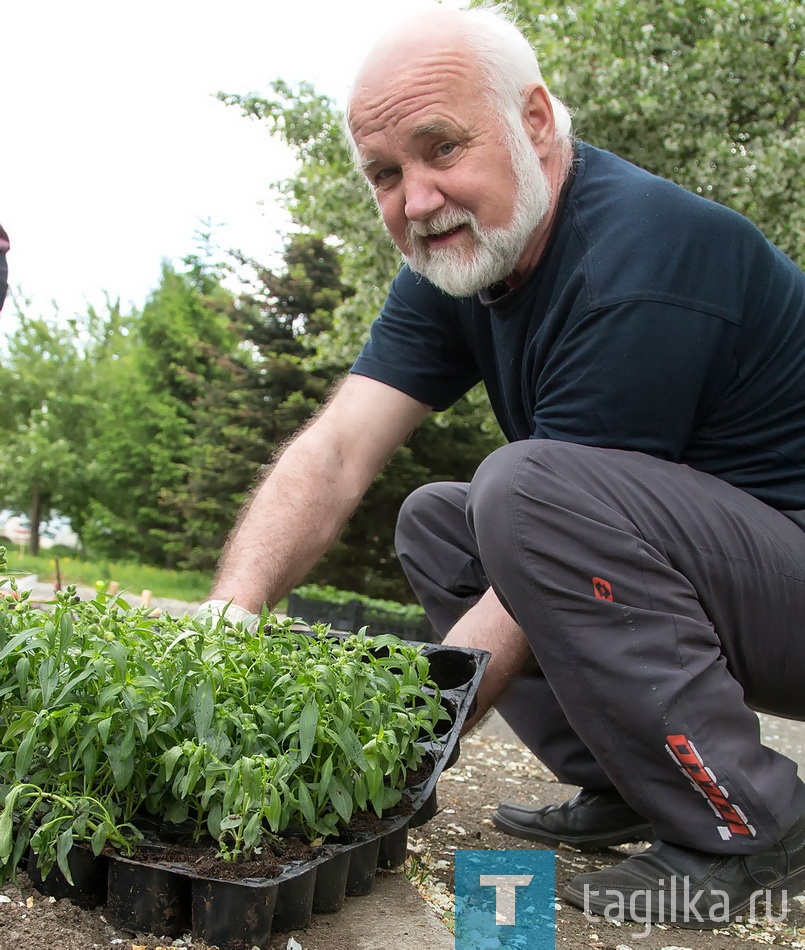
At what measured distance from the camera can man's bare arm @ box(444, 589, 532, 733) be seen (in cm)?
211

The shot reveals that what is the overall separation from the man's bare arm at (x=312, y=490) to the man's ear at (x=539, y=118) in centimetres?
71

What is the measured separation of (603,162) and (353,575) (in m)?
10.5

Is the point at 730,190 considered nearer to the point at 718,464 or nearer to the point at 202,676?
the point at 718,464

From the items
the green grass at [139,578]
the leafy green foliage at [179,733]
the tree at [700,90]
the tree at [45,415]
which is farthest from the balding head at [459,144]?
the tree at [45,415]

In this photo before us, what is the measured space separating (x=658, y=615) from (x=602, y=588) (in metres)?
0.11

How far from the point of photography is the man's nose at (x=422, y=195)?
7.47 feet

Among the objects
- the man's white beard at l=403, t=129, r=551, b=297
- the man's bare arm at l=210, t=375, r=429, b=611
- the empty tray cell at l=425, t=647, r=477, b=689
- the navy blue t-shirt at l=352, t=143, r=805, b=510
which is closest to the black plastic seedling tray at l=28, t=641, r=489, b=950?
the empty tray cell at l=425, t=647, r=477, b=689

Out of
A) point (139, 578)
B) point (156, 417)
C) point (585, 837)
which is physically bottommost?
point (139, 578)

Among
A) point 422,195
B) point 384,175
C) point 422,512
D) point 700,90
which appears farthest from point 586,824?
point 700,90

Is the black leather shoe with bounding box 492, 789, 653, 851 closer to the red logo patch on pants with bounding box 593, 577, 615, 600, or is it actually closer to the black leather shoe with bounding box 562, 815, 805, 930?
the black leather shoe with bounding box 562, 815, 805, 930

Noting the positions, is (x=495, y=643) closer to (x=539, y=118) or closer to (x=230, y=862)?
(x=230, y=862)

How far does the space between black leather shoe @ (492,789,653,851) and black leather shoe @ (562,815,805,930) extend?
0.38 meters

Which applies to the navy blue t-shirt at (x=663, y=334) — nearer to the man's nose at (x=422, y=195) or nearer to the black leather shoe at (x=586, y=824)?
the man's nose at (x=422, y=195)

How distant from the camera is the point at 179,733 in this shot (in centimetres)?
149
